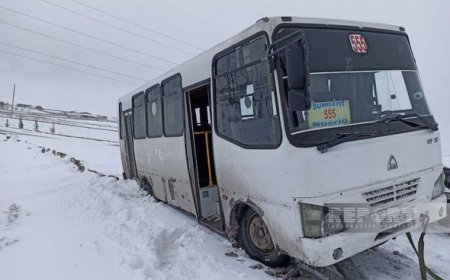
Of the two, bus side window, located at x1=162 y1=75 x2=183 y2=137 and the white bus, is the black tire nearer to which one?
the white bus

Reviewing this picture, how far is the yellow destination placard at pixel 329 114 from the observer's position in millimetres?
4164

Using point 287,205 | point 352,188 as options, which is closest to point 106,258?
point 287,205

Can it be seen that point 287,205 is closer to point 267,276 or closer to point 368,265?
point 267,276

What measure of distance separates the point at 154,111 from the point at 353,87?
5.07m

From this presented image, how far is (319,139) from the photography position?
13.2 feet

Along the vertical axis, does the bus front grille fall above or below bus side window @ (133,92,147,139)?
below

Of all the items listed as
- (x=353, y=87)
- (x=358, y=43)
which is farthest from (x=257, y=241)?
(x=358, y=43)

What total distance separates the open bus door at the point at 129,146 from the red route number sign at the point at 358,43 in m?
7.01

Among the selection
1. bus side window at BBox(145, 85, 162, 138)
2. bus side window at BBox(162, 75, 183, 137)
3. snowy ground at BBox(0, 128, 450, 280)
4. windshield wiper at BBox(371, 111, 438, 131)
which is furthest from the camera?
bus side window at BBox(145, 85, 162, 138)

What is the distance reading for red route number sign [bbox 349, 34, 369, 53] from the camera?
14.9 feet

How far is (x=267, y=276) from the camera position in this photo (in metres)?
4.61

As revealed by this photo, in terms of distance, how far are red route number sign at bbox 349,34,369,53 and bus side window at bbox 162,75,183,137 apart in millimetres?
3291

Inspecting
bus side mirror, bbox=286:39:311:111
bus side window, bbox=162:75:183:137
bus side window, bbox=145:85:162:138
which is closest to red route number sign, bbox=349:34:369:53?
bus side mirror, bbox=286:39:311:111

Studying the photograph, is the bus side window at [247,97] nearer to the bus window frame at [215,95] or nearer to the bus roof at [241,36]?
the bus window frame at [215,95]
